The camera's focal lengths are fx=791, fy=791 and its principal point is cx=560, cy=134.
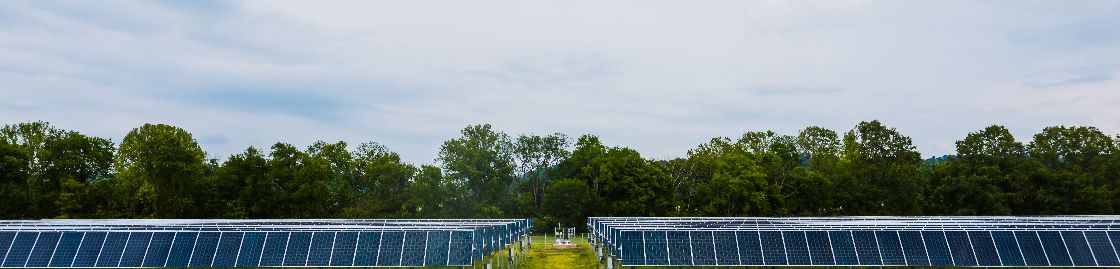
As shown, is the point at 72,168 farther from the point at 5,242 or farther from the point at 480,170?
the point at 5,242

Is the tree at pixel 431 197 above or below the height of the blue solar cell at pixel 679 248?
above

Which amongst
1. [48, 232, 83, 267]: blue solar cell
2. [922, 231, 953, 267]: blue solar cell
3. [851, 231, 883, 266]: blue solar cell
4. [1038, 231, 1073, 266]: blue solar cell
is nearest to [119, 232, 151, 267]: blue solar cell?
[48, 232, 83, 267]: blue solar cell

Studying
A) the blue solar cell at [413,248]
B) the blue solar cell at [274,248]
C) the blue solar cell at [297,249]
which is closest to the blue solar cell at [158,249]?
the blue solar cell at [274,248]

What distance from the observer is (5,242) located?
31953mm

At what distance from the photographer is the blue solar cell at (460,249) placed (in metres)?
30.3

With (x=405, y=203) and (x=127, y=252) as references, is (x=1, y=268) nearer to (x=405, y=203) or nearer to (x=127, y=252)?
(x=127, y=252)

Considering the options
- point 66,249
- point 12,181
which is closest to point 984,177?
point 66,249

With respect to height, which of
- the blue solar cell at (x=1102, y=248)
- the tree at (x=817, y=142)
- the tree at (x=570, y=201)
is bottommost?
the blue solar cell at (x=1102, y=248)

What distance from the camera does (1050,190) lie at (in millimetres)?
66688

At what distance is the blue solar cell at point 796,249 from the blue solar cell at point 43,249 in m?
28.7

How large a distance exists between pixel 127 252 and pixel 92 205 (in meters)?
44.5

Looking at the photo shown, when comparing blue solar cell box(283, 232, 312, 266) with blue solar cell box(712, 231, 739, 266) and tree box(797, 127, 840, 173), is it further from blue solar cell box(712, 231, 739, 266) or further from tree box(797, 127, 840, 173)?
tree box(797, 127, 840, 173)

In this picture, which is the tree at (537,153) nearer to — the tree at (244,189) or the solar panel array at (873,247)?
the tree at (244,189)

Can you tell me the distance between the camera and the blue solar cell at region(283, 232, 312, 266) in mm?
30141
